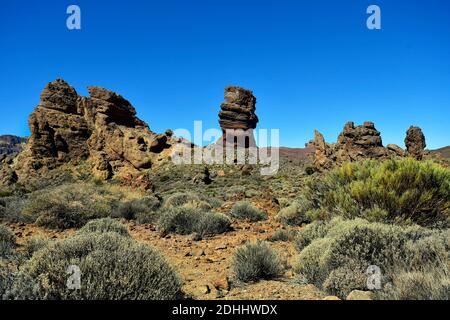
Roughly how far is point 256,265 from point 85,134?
144 feet

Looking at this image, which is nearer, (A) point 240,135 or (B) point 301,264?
(B) point 301,264

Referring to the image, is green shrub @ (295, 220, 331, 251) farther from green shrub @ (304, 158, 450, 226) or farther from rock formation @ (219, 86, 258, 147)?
rock formation @ (219, 86, 258, 147)

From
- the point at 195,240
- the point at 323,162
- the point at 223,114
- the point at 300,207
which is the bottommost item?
the point at 195,240

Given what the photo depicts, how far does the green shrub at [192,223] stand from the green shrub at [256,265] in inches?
149

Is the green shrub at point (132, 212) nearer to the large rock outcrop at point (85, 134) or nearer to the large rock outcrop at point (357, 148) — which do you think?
the large rock outcrop at point (357, 148)

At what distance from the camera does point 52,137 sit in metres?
42.0

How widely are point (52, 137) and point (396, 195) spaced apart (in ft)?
143

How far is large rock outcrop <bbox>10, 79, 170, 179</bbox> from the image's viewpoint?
40312 millimetres

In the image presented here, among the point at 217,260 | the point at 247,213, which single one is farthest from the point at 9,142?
the point at 217,260

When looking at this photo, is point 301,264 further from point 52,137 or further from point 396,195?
point 52,137

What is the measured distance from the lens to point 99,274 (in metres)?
3.50

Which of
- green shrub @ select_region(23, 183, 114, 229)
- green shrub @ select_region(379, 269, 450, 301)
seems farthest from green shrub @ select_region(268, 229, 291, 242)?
green shrub @ select_region(23, 183, 114, 229)

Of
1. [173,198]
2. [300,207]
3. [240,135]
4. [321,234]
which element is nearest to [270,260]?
[321,234]

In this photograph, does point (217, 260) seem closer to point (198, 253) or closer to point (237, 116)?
point (198, 253)
